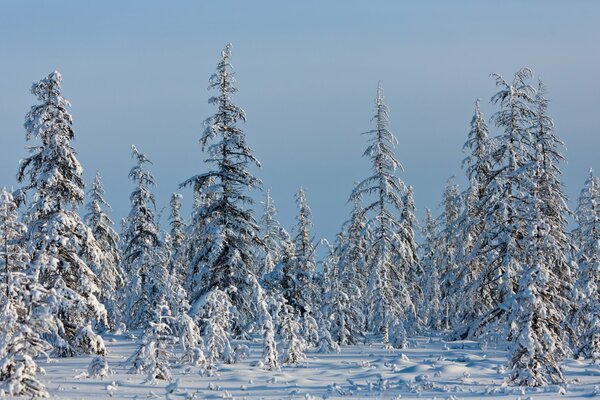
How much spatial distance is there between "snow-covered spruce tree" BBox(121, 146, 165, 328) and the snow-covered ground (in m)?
13.7

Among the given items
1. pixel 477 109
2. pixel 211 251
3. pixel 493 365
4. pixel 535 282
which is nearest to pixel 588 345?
pixel 493 365

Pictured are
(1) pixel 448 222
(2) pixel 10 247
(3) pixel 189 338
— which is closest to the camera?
(3) pixel 189 338

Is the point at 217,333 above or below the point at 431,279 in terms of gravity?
below

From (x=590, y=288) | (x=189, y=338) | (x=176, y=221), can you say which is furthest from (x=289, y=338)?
(x=176, y=221)

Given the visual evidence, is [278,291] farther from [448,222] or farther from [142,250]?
[448,222]

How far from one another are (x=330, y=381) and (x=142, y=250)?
887 inches

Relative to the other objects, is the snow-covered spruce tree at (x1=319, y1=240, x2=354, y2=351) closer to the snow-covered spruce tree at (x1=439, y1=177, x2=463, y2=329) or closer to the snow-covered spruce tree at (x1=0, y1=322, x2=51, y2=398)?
the snow-covered spruce tree at (x1=439, y1=177, x2=463, y2=329)

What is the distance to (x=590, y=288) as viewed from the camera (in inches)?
1157

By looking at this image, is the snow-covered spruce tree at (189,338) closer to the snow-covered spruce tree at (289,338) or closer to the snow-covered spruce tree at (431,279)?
the snow-covered spruce tree at (289,338)

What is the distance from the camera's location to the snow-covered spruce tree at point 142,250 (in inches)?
1556

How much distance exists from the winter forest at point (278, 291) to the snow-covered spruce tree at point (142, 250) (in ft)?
0.36

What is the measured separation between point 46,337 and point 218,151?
10888mm

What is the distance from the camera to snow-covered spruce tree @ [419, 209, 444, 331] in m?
55.2

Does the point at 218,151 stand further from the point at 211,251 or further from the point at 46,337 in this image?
the point at 46,337
